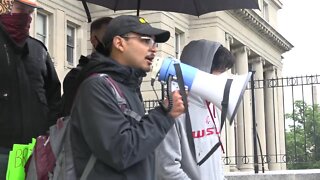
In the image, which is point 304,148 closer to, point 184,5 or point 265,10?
point 184,5

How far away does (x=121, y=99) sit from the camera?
108 inches

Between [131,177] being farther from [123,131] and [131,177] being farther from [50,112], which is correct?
[50,112]

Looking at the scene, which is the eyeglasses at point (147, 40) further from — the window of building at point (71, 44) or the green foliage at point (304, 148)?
the window of building at point (71, 44)

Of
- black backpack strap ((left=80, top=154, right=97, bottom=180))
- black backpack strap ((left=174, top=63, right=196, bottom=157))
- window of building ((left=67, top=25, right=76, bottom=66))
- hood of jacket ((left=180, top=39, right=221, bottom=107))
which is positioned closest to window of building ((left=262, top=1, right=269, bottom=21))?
window of building ((left=67, top=25, right=76, bottom=66))

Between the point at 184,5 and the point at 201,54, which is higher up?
the point at 184,5

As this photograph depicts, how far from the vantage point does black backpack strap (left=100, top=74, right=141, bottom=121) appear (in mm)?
2719

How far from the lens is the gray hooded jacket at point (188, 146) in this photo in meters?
3.43

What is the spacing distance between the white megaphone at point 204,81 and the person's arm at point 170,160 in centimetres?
39

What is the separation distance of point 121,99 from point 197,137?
106 cm

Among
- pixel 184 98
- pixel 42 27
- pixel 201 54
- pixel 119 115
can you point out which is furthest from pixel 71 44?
pixel 119 115

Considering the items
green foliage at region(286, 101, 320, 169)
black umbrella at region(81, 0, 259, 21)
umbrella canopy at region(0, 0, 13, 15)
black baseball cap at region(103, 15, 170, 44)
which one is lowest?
green foliage at region(286, 101, 320, 169)

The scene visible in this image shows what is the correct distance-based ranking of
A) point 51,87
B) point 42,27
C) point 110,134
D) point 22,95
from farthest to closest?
point 42,27 → point 51,87 → point 22,95 → point 110,134

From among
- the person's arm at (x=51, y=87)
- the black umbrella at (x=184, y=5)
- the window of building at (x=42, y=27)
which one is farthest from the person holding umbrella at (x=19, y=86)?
the window of building at (x=42, y=27)

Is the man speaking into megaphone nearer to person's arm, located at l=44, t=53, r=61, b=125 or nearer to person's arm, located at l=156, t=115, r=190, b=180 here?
person's arm, located at l=156, t=115, r=190, b=180
